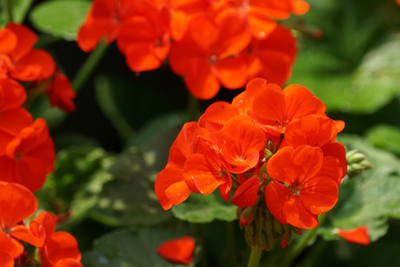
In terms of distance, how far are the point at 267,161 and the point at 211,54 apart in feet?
1.06

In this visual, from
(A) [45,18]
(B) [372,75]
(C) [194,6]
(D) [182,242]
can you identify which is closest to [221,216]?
(D) [182,242]

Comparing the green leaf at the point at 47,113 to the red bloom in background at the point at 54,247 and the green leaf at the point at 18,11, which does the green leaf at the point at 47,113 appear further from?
the red bloom in background at the point at 54,247

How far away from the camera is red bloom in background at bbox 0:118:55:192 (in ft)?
1.81

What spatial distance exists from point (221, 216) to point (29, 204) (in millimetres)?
283

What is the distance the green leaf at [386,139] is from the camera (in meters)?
0.92

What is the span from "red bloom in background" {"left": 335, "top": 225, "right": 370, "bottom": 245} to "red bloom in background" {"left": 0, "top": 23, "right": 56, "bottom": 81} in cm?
53

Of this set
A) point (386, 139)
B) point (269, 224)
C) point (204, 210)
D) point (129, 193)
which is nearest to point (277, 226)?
point (269, 224)

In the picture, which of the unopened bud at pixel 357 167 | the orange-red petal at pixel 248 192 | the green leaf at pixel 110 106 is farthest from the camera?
the green leaf at pixel 110 106

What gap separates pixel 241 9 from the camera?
71 centimetres

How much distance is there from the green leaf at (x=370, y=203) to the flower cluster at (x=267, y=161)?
9.8 inches

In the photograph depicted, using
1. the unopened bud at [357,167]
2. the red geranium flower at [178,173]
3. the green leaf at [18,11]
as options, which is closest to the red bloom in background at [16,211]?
the red geranium flower at [178,173]

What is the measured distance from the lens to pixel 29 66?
2.04 ft

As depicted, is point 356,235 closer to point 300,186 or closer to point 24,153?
point 300,186

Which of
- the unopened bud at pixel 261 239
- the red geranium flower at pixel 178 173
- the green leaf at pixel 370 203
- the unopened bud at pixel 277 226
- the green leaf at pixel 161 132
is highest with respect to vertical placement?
the red geranium flower at pixel 178 173
